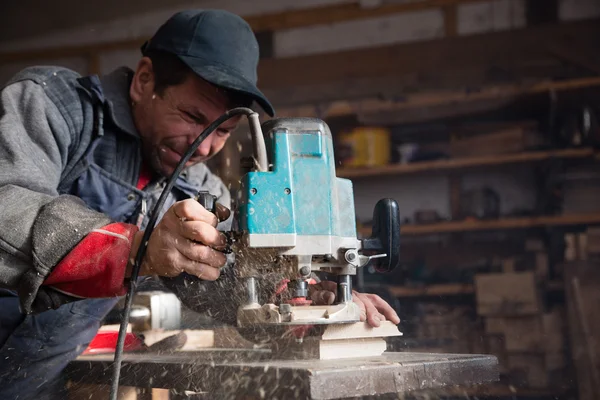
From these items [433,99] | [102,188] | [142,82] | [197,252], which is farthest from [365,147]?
[197,252]

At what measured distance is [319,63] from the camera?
4238 millimetres

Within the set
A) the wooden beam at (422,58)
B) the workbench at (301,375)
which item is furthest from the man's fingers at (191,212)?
the wooden beam at (422,58)

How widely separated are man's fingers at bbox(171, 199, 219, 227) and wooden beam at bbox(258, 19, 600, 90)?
3.06 m

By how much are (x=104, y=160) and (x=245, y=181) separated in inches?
27.1

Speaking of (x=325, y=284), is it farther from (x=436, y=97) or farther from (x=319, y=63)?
(x=319, y=63)

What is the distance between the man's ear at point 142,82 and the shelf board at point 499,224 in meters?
2.25

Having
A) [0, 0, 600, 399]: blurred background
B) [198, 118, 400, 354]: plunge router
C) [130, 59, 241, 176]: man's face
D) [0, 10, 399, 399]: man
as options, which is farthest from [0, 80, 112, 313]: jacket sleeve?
[0, 0, 600, 399]: blurred background

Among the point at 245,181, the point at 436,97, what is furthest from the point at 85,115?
the point at 436,97

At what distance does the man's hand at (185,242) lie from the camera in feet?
3.95

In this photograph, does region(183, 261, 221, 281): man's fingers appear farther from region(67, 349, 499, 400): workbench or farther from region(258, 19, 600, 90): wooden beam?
region(258, 19, 600, 90): wooden beam

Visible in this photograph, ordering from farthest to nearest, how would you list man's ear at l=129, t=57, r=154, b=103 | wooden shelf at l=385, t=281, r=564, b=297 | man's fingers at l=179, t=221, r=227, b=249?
1. wooden shelf at l=385, t=281, r=564, b=297
2. man's ear at l=129, t=57, r=154, b=103
3. man's fingers at l=179, t=221, r=227, b=249

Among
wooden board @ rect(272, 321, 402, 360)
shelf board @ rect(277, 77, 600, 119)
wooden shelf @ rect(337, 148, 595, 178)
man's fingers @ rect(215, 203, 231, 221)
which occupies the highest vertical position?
shelf board @ rect(277, 77, 600, 119)

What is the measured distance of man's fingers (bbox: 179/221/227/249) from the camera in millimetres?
1198

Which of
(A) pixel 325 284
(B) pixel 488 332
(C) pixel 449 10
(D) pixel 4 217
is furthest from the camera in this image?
(C) pixel 449 10
